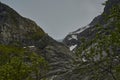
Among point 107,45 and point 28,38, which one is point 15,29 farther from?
point 107,45

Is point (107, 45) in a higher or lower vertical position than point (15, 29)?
lower

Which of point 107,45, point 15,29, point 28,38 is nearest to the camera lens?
point 107,45

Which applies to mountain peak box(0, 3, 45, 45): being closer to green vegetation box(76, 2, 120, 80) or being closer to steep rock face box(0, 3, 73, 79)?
steep rock face box(0, 3, 73, 79)

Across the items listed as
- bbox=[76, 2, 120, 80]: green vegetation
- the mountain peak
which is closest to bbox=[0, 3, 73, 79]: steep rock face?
the mountain peak

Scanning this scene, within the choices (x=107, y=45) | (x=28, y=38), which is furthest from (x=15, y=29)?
(x=107, y=45)

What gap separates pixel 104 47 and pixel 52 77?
77.9 metres

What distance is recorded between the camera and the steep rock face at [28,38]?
142m

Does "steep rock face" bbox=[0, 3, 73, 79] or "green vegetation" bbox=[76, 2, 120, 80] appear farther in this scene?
"steep rock face" bbox=[0, 3, 73, 79]

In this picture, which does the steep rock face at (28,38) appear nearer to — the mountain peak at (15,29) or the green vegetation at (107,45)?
the mountain peak at (15,29)

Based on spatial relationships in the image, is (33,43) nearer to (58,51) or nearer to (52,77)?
(58,51)

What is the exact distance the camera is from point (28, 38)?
16662 centimetres

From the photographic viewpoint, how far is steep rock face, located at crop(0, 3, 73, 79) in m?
142

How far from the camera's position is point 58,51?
474ft

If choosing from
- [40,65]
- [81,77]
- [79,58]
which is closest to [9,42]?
[81,77]
